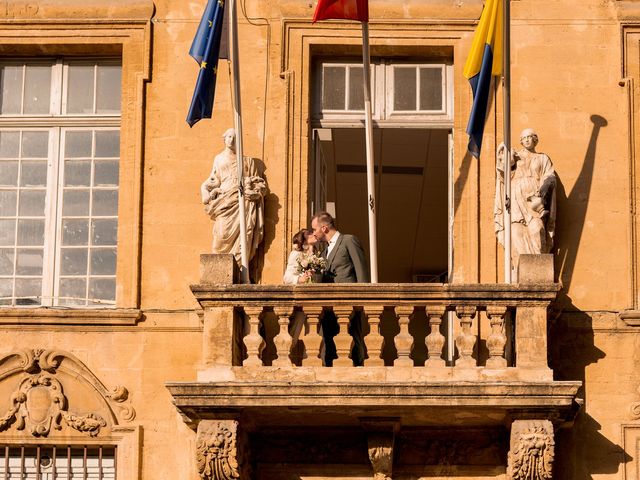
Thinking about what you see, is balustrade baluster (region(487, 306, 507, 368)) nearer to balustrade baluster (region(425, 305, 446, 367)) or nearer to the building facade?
the building facade

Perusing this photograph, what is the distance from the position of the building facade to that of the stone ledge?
2cm

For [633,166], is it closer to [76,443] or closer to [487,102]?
[487,102]

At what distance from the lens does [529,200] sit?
19000 mm

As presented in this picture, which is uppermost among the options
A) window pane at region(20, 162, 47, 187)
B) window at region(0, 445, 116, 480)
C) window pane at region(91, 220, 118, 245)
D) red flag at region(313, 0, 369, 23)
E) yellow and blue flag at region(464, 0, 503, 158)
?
red flag at region(313, 0, 369, 23)

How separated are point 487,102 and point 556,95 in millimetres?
891

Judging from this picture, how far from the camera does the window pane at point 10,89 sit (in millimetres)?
20297

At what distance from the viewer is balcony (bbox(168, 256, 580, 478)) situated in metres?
17.4

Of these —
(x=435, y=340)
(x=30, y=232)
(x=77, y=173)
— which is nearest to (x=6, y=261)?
(x=30, y=232)

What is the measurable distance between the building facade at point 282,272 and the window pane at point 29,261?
0.10ft

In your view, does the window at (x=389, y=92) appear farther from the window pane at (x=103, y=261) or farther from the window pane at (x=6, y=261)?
the window pane at (x=6, y=261)

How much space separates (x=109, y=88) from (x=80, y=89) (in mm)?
293

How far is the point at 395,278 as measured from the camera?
97.6 feet

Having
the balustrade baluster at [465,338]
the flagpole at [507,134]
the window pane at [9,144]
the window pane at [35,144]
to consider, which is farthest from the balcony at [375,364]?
the window pane at [9,144]

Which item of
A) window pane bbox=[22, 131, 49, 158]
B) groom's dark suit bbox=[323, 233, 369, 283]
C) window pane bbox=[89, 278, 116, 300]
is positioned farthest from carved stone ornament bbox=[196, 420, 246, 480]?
window pane bbox=[22, 131, 49, 158]
